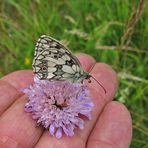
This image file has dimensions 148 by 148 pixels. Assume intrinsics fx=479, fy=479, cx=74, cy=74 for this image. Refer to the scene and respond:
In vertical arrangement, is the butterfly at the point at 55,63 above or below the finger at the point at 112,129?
above

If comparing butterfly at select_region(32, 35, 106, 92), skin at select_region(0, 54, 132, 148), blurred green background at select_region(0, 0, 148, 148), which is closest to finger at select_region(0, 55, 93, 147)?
skin at select_region(0, 54, 132, 148)

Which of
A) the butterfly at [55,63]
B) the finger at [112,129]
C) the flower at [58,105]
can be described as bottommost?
the finger at [112,129]

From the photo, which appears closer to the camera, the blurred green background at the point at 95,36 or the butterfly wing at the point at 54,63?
the butterfly wing at the point at 54,63

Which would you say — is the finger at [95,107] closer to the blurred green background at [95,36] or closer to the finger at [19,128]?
the finger at [19,128]

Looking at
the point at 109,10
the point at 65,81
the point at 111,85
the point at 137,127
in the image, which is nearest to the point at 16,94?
the point at 65,81

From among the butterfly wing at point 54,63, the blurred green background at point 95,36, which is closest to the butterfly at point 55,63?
the butterfly wing at point 54,63

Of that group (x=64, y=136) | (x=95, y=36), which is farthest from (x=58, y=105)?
(x=95, y=36)

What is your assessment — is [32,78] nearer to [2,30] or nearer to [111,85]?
[111,85]
